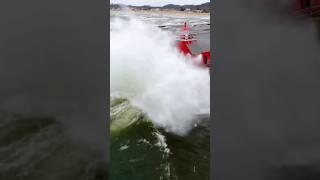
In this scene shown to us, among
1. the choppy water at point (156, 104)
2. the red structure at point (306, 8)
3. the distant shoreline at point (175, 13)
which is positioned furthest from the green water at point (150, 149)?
the red structure at point (306, 8)

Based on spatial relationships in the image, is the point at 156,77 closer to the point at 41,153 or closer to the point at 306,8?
the point at 41,153

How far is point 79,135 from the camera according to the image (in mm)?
3070

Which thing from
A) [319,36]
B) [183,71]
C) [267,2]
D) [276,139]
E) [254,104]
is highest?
[267,2]

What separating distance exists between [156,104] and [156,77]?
0.20 metres

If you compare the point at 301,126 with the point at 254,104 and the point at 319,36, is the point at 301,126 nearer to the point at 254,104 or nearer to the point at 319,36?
the point at 254,104

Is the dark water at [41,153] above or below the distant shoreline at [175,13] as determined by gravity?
below

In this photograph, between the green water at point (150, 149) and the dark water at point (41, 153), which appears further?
the green water at point (150, 149)

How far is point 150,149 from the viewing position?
3.14 meters

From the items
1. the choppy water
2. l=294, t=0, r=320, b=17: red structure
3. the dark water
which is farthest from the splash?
l=294, t=0, r=320, b=17: red structure

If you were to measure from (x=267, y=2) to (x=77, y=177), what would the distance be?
75.7 inches

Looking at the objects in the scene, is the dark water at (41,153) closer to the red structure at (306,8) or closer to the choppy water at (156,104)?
the choppy water at (156,104)

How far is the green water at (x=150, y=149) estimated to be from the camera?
3111 mm

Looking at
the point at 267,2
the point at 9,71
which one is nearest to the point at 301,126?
the point at 267,2

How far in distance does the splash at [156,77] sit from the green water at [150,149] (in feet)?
0.24
